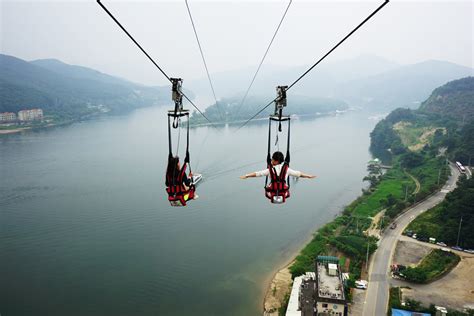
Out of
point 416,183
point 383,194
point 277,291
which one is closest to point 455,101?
point 416,183

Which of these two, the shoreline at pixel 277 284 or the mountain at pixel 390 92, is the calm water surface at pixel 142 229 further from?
the mountain at pixel 390 92

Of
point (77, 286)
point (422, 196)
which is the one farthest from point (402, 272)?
point (77, 286)

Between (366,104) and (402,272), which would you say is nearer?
(402,272)

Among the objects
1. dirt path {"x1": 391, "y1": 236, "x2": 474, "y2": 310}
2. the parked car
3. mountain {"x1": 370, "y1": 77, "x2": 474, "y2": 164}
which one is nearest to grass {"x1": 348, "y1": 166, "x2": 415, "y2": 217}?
dirt path {"x1": 391, "y1": 236, "x2": 474, "y2": 310}

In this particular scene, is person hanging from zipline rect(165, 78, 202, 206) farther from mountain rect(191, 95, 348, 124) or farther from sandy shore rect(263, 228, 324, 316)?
mountain rect(191, 95, 348, 124)

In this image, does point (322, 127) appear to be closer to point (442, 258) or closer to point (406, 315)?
point (442, 258)

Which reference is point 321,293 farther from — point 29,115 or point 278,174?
point 29,115
